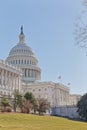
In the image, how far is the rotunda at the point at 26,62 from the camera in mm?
165250

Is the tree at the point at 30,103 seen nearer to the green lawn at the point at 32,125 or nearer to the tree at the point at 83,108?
the tree at the point at 83,108

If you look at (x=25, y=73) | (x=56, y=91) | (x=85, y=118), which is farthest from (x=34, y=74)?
(x=85, y=118)

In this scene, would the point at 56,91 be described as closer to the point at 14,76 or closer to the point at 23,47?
the point at 23,47

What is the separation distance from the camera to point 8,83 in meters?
120

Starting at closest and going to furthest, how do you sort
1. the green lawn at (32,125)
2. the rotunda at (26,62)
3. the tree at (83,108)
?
1. the green lawn at (32,125)
2. the tree at (83,108)
3. the rotunda at (26,62)

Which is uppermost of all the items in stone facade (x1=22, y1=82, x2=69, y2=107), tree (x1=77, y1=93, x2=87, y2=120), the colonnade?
the colonnade

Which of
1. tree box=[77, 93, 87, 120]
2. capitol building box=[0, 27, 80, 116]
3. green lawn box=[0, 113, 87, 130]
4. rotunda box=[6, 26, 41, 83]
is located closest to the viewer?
green lawn box=[0, 113, 87, 130]

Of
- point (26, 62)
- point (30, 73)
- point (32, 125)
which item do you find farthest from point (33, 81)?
point (32, 125)

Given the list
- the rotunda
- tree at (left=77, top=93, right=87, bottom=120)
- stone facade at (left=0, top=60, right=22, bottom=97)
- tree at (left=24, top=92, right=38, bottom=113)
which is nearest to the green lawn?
tree at (left=24, top=92, right=38, bottom=113)

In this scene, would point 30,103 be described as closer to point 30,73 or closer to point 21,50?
point 30,73

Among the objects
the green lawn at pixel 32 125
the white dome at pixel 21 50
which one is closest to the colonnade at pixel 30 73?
the white dome at pixel 21 50

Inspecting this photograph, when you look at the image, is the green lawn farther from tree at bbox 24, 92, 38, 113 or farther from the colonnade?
the colonnade

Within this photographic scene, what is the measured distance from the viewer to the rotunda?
542 ft

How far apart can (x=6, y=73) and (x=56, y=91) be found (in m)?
48.0
